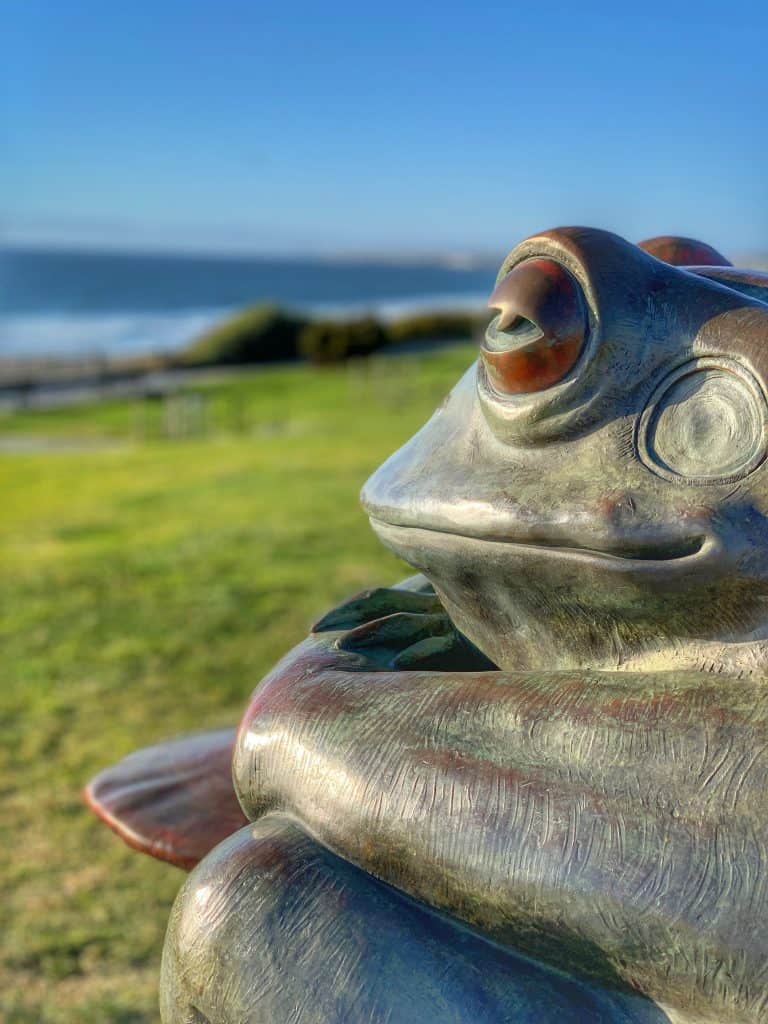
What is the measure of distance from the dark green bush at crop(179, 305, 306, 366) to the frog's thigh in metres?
26.0

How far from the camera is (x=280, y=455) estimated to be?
11.7 metres

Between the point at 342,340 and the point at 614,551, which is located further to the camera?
the point at 342,340

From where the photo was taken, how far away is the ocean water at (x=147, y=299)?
40.3 meters

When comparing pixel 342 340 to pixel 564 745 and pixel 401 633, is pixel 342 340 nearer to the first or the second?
pixel 401 633

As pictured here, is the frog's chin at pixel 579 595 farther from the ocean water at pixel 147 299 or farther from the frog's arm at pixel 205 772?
the ocean water at pixel 147 299

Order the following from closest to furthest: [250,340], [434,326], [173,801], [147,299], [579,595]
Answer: [579,595], [173,801], [250,340], [434,326], [147,299]

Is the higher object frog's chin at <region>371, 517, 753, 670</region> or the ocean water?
frog's chin at <region>371, 517, 753, 670</region>

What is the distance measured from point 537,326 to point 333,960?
2.45 ft

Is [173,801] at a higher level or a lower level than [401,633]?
lower

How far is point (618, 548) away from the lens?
4.40 ft

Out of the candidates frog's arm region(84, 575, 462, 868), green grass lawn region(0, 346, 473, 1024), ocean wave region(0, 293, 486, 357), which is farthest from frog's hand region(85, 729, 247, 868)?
ocean wave region(0, 293, 486, 357)

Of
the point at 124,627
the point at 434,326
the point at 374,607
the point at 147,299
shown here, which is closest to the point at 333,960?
the point at 374,607

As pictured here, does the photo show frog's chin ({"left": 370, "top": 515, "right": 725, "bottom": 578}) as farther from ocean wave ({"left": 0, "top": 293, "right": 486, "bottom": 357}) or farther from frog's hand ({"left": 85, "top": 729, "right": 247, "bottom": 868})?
ocean wave ({"left": 0, "top": 293, "right": 486, "bottom": 357})

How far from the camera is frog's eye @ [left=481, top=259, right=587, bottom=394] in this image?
133 centimetres
